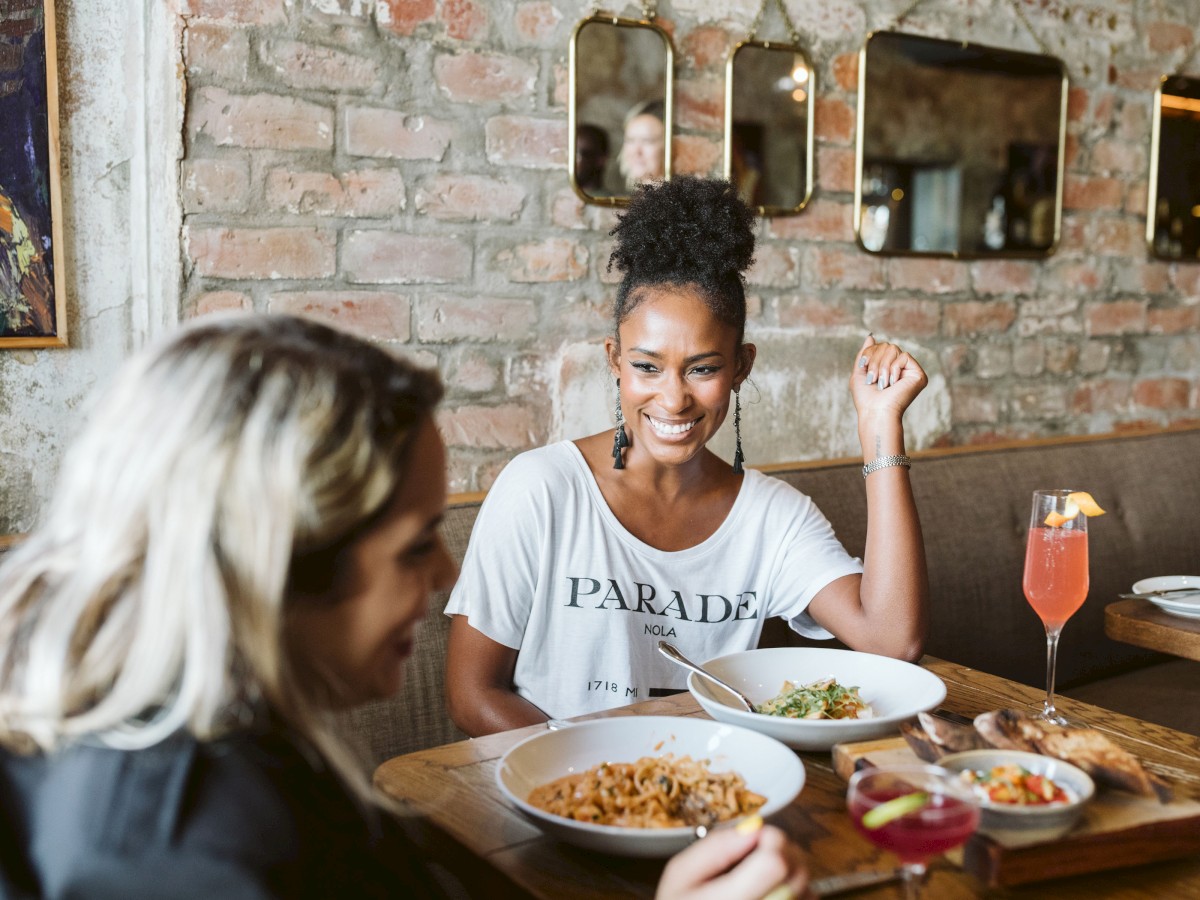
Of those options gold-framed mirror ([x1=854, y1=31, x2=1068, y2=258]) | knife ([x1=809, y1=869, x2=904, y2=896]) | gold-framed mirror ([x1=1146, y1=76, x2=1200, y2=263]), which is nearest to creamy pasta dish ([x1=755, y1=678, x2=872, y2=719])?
knife ([x1=809, y1=869, x2=904, y2=896])

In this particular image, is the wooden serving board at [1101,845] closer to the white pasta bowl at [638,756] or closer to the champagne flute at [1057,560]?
the white pasta bowl at [638,756]

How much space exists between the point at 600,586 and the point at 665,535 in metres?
0.15

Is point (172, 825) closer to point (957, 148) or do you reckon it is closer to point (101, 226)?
point (101, 226)

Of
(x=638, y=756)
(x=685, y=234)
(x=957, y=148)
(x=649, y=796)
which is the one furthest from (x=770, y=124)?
(x=649, y=796)

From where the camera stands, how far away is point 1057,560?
1.59 metres

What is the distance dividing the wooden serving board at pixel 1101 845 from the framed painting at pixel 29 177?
5.91 feet

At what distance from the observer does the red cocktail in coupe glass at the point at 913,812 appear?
2.93 ft

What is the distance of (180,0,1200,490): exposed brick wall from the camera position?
217cm

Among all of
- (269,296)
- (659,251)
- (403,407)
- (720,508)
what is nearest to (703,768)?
A: (403,407)

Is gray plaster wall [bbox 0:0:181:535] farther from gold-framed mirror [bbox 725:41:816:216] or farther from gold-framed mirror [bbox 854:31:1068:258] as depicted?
gold-framed mirror [bbox 854:31:1068:258]

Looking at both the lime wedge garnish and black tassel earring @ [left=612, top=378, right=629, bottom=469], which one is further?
black tassel earring @ [left=612, top=378, right=629, bottom=469]

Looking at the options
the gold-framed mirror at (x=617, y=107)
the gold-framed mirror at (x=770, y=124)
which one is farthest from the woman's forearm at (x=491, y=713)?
the gold-framed mirror at (x=770, y=124)

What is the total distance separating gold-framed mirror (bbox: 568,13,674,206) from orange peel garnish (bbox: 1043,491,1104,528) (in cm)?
125

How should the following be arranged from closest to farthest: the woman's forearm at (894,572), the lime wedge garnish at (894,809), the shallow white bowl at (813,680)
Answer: the lime wedge garnish at (894,809), the shallow white bowl at (813,680), the woman's forearm at (894,572)
